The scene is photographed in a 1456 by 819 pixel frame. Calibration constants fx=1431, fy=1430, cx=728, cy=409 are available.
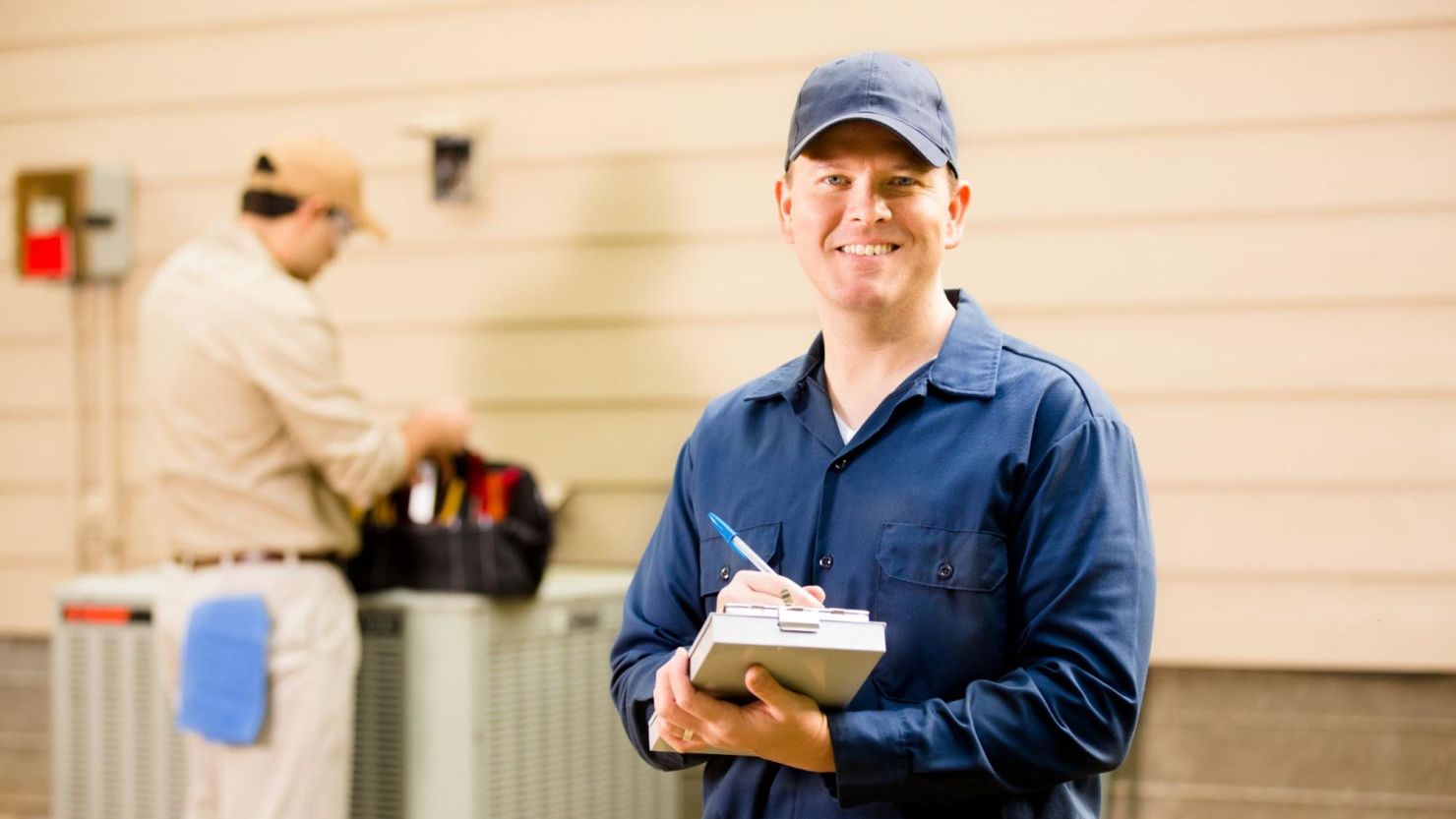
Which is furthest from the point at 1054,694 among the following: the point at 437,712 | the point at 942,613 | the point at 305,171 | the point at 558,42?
A: the point at 558,42

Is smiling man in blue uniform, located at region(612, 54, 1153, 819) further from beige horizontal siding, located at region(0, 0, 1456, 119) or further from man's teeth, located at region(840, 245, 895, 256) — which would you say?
beige horizontal siding, located at region(0, 0, 1456, 119)

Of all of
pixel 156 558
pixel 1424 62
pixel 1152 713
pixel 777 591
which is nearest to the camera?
pixel 777 591

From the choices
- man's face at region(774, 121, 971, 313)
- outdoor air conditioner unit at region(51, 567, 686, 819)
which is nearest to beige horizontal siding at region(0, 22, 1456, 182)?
outdoor air conditioner unit at region(51, 567, 686, 819)

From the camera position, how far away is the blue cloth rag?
3139 mm

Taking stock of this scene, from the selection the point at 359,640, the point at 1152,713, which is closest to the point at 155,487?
the point at 359,640

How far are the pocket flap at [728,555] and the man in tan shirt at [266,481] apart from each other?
1697 millimetres

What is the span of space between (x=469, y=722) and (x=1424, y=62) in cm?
267

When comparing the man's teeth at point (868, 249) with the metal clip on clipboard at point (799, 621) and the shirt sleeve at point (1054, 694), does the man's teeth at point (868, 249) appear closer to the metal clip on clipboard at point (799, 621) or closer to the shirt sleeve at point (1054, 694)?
the shirt sleeve at point (1054, 694)

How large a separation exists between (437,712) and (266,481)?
68cm

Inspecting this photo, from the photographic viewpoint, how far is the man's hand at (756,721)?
1.46 m

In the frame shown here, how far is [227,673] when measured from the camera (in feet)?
10.3

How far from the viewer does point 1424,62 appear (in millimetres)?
3234

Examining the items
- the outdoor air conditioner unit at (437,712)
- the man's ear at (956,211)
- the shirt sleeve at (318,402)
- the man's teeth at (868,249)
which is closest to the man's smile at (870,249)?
the man's teeth at (868,249)

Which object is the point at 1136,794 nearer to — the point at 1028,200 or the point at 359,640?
the point at 1028,200
